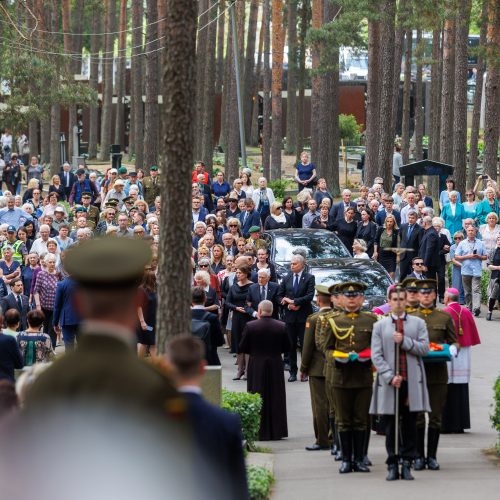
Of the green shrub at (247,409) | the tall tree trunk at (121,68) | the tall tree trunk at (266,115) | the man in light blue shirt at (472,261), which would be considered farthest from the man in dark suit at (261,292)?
the tall tree trunk at (121,68)

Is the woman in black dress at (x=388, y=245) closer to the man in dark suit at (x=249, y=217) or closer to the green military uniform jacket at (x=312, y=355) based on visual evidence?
the man in dark suit at (x=249, y=217)

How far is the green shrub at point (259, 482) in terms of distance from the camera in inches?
396

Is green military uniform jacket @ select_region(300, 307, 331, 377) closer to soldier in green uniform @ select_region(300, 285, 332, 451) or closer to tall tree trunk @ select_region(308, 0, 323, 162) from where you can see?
soldier in green uniform @ select_region(300, 285, 332, 451)

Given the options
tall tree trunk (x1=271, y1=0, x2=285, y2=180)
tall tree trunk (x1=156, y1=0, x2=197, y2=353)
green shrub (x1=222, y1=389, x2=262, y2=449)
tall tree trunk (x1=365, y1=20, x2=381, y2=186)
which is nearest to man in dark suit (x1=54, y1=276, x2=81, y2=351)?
green shrub (x1=222, y1=389, x2=262, y2=449)

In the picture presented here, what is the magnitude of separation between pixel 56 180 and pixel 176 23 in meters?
20.8

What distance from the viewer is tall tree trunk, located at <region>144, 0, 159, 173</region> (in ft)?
128

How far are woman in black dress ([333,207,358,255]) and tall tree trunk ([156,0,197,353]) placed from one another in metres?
15.1

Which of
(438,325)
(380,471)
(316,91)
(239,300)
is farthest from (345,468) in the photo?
(316,91)

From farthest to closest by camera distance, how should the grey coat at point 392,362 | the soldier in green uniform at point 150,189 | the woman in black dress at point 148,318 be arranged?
the soldier in green uniform at point 150,189 → the woman in black dress at point 148,318 → the grey coat at point 392,362

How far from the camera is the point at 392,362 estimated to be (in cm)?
1109

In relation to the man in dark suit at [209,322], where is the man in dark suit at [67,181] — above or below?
above

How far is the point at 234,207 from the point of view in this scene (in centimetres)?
2575

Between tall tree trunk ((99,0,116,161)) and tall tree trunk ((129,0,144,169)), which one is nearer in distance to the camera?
tall tree trunk ((129,0,144,169))

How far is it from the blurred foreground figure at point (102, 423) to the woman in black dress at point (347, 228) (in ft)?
70.4
